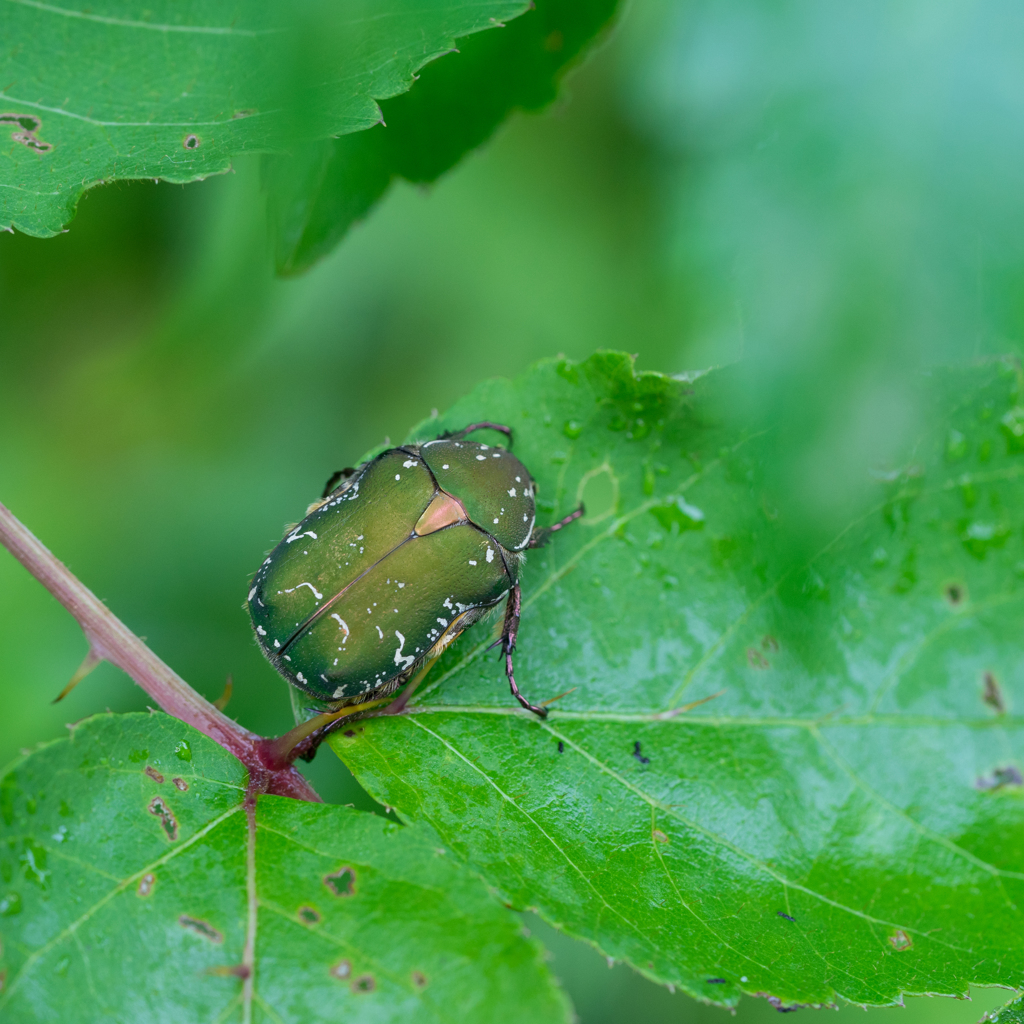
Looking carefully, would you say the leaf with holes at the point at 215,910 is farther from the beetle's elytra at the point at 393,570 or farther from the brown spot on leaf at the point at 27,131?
the brown spot on leaf at the point at 27,131

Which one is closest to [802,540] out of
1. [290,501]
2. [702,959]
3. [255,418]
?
[702,959]

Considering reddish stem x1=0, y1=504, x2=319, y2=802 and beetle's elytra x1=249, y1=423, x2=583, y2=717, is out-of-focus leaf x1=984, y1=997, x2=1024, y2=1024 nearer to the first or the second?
beetle's elytra x1=249, y1=423, x2=583, y2=717

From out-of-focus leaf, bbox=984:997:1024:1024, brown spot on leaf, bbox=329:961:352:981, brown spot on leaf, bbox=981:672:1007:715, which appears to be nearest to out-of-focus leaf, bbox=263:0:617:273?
brown spot on leaf, bbox=329:961:352:981

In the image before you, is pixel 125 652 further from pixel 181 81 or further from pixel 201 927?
pixel 181 81

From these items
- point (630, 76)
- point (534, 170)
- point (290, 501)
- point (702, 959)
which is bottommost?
point (702, 959)

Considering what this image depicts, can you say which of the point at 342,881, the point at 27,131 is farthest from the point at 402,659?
the point at 27,131

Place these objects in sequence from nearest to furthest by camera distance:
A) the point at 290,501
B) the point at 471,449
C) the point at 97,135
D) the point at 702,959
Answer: the point at 702,959 < the point at 97,135 < the point at 471,449 < the point at 290,501

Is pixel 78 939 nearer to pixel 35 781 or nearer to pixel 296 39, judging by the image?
pixel 35 781

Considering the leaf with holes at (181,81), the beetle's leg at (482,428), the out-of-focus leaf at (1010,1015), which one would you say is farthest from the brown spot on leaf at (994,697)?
the leaf with holes at (181,81)
